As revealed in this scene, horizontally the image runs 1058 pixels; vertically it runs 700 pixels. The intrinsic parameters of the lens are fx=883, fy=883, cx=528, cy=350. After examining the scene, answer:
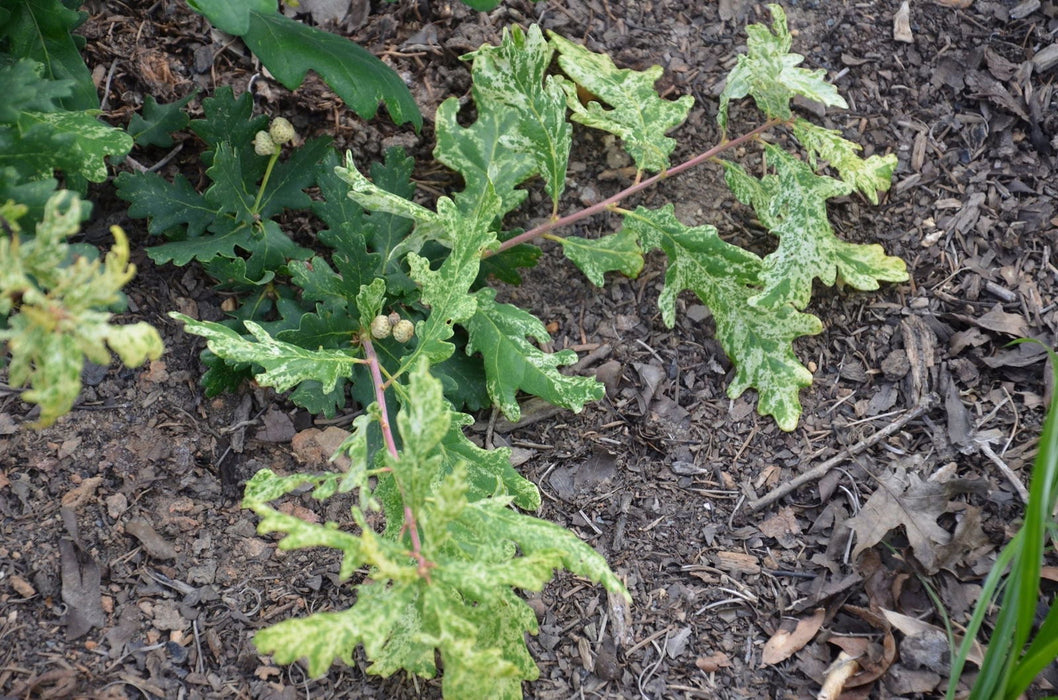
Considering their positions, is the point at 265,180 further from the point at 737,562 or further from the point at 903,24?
the point at 903,24

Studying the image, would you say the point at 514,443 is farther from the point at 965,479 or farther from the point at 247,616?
the point at 965,479

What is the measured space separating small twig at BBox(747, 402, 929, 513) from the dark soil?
1 centimetres

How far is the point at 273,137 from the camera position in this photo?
2.07 metres

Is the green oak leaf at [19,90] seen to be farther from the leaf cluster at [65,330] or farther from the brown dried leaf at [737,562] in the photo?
the brown dried leaf at [737,562]

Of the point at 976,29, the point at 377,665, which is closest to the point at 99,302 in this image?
the point at 377,665

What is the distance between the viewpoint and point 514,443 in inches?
83.0

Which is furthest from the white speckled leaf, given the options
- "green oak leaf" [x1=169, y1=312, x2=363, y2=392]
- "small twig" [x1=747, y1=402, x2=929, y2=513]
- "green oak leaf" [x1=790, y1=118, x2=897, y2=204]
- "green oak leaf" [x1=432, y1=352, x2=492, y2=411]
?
"small twig" [x1=747, y1=402, x2=929, y2=513]

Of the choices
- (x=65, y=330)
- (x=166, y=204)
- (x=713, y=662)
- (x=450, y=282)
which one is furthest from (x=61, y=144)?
(x=713, y=662)

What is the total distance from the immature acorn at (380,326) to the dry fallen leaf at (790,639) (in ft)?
3.49

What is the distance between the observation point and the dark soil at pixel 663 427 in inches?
71.9

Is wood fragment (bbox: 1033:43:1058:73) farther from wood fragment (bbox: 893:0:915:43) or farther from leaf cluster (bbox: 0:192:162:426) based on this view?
leaf cluster (bbox: 0:192:162:426)

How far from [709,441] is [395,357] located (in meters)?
0.78

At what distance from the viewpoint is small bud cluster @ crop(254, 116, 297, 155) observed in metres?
2.04

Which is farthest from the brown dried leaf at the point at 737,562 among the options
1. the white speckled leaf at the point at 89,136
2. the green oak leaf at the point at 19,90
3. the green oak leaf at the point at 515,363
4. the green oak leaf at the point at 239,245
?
the green oak leaf at the point at 19,90
